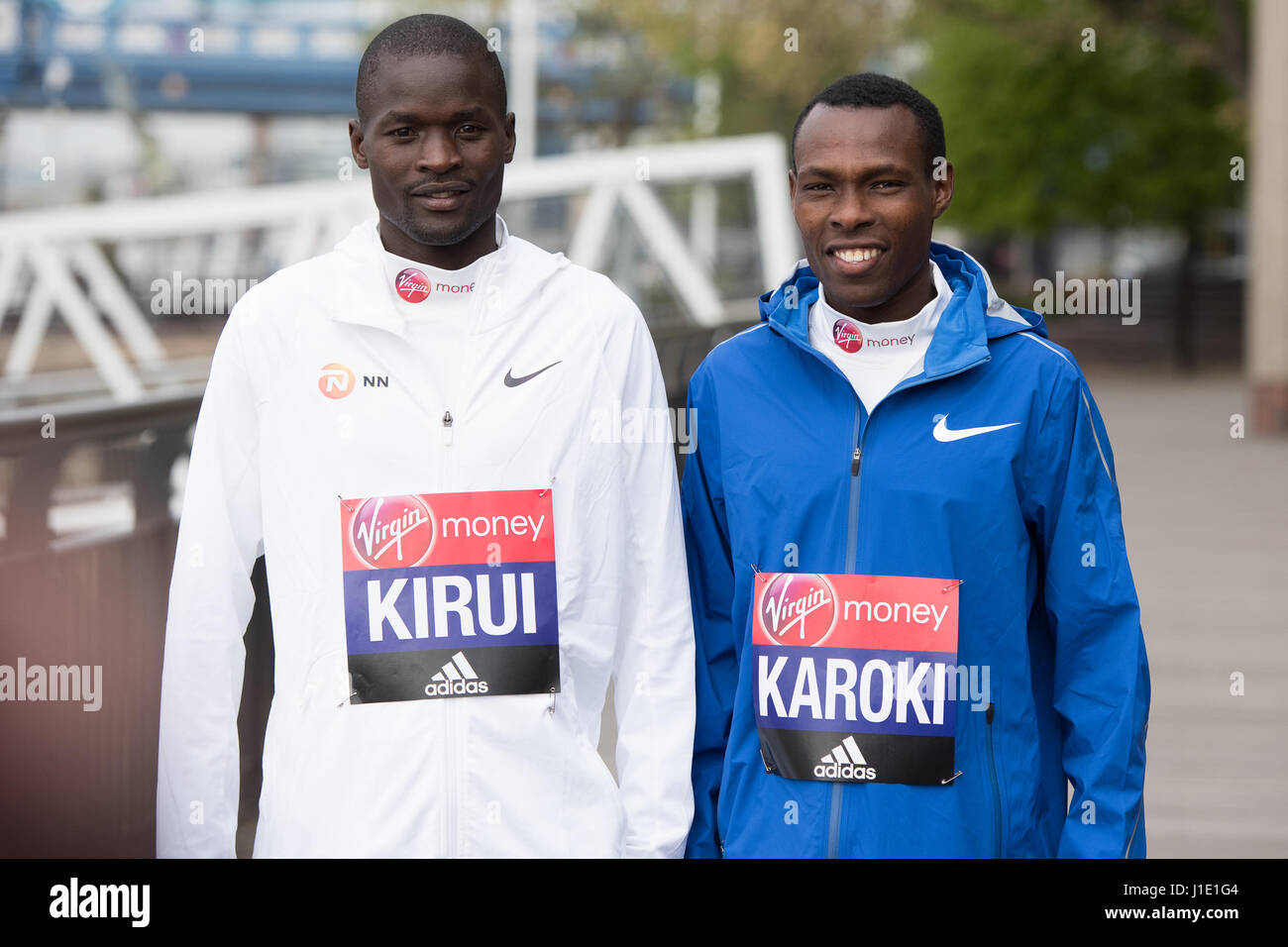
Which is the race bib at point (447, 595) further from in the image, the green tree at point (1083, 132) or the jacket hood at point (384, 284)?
the green tree at point (1083, 132)

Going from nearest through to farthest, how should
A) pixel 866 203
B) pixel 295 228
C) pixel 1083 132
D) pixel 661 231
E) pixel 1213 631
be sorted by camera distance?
1. pixel 866 203
2. pixel 1213 631
3. pixel 295 228
4. pixel 661 231
5. pixel 1083 132

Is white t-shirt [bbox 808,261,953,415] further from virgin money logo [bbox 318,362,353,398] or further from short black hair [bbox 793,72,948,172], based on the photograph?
virgin money logo [bbox 318,362,353,398]

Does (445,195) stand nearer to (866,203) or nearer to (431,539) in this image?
(431,539)

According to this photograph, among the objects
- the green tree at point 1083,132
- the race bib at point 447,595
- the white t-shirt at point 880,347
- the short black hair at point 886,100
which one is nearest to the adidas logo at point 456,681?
the race bib at point 447,595

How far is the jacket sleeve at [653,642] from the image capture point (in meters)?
2.63

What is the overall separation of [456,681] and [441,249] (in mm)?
670

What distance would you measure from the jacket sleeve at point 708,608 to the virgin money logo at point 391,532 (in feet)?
1.62

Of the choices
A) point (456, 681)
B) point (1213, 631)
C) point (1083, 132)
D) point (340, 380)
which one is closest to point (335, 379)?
point (340, 380)

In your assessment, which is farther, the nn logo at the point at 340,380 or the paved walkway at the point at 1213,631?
the paved walkway at the point at 1213,631

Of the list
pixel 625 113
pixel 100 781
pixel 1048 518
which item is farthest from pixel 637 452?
pixel 625 113

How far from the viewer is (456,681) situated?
2.53 m

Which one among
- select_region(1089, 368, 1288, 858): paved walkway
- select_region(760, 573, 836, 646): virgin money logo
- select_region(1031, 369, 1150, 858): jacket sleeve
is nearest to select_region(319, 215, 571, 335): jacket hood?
select_region(760, 573, 836, 646): virgin money logo

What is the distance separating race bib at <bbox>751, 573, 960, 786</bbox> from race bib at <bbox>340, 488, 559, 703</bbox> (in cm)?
37
